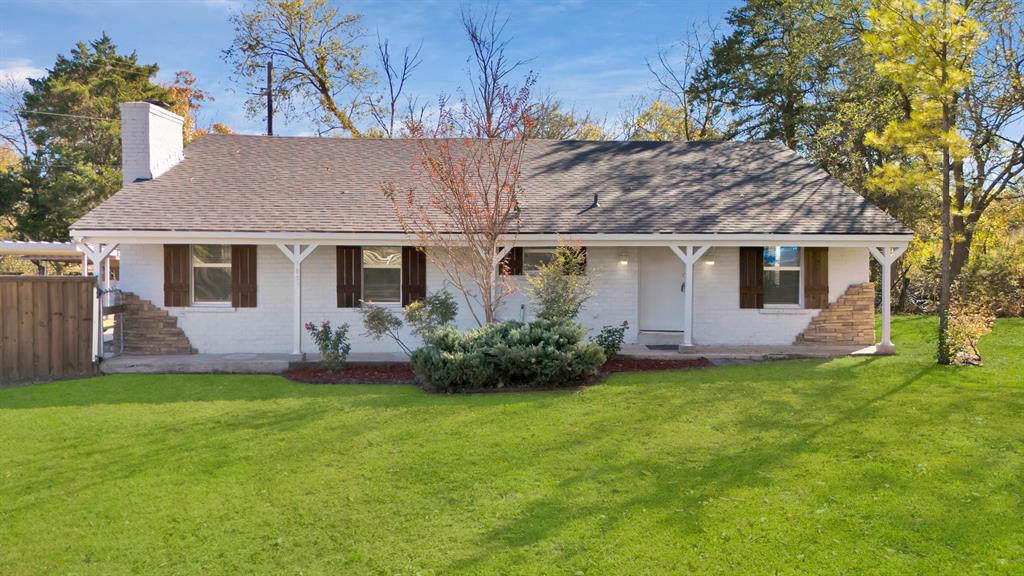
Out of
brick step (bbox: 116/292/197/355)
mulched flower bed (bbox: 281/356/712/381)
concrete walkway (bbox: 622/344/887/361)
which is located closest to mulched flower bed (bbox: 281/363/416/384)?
mulched flower bed (bbox: 281/356/712/381)

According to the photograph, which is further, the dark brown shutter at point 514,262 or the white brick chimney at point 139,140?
the white brick chimney at point 139,140

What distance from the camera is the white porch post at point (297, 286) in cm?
1230

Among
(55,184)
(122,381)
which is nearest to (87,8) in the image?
(55,184)

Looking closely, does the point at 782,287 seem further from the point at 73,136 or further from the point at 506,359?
the point at 73,136

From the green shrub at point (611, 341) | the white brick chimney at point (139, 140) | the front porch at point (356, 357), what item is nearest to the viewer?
the front porch at point (356, 357)

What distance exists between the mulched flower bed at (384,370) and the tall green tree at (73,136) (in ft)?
63.7

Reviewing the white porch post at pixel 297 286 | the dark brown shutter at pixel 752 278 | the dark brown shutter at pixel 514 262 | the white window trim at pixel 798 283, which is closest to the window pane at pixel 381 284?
the white porch post at pixel 297 286

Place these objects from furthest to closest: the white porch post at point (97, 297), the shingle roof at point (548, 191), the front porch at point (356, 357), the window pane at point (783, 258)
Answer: the window pane at point (783, 258) < the shingle roof at point (548, 191) < the front porch at point (356, 357) < the white porch post at point (97, 297)

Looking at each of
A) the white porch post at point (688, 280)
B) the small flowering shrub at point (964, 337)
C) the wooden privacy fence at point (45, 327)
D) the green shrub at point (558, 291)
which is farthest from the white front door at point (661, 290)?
the wooden privacy fence at point (45, 327)

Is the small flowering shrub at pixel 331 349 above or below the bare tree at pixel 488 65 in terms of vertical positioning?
below

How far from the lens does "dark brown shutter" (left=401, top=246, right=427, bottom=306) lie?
1332 centimetres

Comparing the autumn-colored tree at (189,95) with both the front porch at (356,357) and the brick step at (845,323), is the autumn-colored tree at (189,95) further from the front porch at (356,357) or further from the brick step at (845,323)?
the brick step at (845,323)

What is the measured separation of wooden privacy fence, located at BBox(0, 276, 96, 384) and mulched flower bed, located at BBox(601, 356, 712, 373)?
8.75m

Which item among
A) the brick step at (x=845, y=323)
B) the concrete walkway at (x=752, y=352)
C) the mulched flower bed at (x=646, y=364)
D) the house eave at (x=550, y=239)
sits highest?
the house eave at (x=550, y=239)
